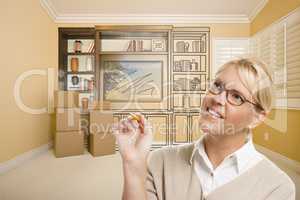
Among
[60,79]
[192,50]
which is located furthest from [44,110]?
[192,50]

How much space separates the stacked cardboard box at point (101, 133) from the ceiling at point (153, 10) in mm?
1825

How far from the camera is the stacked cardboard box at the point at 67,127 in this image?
345 cm

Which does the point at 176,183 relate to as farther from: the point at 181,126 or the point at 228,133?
the point at 181,126

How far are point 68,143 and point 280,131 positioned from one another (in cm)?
298

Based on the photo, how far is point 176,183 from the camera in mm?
749

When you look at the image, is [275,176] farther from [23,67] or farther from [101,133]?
[23,67]

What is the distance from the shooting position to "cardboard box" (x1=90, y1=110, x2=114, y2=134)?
143 inches

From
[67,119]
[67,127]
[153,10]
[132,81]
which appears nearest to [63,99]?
[67,119]

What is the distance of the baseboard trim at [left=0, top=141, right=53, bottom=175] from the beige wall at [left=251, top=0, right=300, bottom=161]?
339cm

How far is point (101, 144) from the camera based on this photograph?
3.65 meters

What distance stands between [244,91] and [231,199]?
323 millimetres

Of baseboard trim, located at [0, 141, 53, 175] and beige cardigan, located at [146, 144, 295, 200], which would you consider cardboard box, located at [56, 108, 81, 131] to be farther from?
beige cardigan, located at [146, 144, 295, 200]

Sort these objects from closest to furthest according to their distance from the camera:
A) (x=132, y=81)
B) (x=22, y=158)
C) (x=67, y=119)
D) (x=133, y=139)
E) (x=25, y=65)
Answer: (x=133, y=139) → (x=22, y=158) → (x=25, y=65) → (x=67, y=119) → (x=132, y=81)

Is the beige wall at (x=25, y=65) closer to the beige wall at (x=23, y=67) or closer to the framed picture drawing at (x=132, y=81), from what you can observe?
the beige wall at (x=23, y=67)
